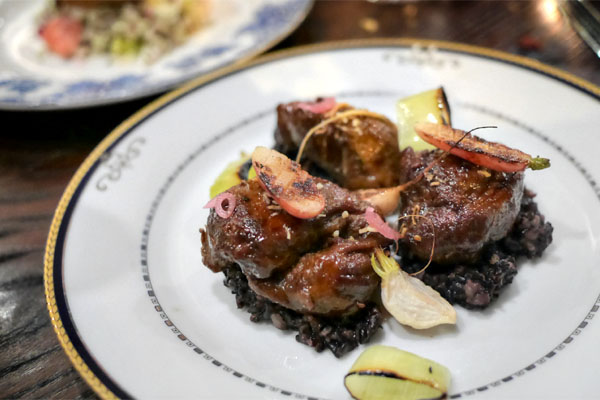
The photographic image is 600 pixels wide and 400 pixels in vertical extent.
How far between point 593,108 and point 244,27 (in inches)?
123

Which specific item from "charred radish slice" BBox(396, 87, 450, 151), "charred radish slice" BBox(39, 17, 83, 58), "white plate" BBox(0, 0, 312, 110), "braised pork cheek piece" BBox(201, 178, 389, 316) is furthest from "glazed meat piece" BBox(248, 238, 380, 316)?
"charred radish slice" BBox(39, 17, 83, 58)

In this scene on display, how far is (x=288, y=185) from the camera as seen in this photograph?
2.50 meters

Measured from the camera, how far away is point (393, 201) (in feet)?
9.76

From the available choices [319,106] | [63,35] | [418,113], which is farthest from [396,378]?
[63,35]

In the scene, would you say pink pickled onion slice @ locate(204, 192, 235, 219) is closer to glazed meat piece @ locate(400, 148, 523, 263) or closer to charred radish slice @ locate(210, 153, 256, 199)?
charred radish slice @ locate(210, 153, 256, 199)

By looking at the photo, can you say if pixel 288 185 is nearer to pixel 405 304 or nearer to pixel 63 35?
pixel 405 304

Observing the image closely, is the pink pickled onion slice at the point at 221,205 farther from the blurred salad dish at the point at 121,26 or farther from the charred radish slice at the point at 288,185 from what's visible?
the blurred salad dish at the point at 121,26

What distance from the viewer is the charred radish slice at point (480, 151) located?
252cm

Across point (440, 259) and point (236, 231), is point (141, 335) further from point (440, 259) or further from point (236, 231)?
point (440, 259)

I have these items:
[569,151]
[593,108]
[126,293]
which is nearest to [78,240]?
[126,293]

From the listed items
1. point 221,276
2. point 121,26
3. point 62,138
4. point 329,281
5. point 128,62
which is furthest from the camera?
point 121,26

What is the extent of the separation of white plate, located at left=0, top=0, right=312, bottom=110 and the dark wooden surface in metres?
0.24

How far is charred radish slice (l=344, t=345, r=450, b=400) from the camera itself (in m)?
2.08

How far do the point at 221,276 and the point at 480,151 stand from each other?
1501 millimetres
